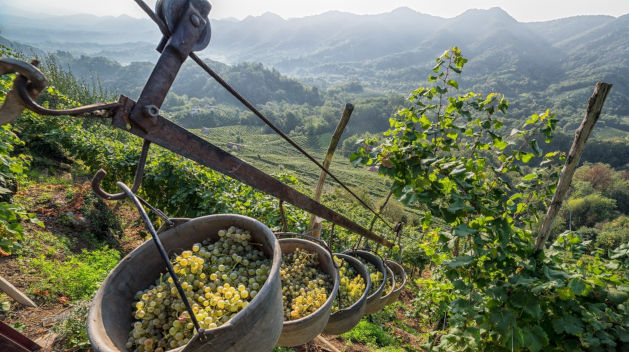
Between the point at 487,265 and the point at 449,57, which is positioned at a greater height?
the point at 449,57

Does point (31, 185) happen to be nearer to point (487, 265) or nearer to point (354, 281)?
point (354, 281)

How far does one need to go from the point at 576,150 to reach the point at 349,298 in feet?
7.02

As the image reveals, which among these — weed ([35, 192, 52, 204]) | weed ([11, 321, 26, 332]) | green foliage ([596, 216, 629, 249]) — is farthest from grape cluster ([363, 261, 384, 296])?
green foliage ([596, 216, 629, 249])

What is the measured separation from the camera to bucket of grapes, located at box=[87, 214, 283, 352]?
43.3 inches

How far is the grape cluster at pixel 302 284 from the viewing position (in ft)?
6.02

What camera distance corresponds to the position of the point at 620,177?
69938mm

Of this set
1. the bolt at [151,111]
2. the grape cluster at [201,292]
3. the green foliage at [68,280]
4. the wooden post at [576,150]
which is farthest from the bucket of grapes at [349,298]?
the green foliage at [68,280]

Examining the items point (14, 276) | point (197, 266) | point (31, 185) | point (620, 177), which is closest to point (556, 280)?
point (197, 266)

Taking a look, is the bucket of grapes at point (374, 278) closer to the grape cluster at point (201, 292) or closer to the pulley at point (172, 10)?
the grape cluster at point (201, 292)

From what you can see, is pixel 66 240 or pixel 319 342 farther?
pixel 66 240

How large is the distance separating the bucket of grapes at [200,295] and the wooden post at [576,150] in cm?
212

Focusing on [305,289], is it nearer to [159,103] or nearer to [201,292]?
[201,292]

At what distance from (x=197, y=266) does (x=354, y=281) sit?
1.84m

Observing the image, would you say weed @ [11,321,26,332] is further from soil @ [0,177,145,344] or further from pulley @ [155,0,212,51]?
pulley @ [155,0,212,51]
